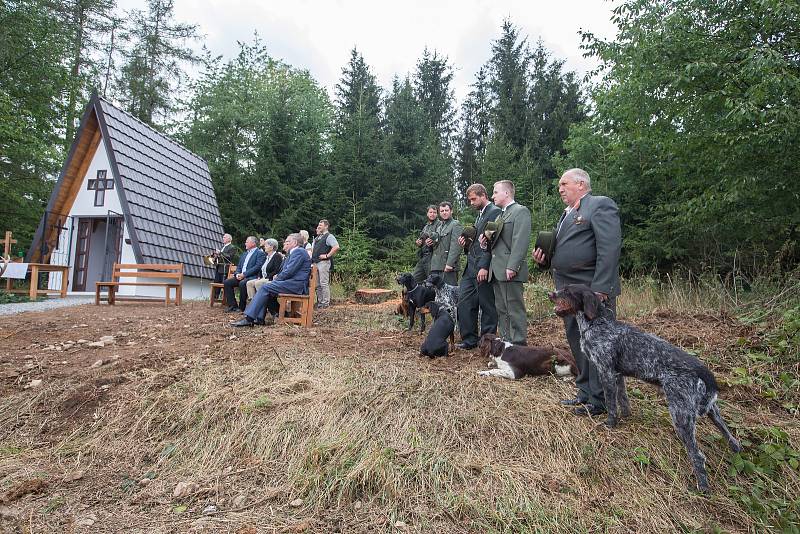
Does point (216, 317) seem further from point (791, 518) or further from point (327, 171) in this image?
point (327, 171)

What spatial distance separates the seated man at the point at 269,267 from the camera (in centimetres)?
920

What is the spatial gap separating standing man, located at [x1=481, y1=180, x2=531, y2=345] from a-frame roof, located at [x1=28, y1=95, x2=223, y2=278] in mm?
10470

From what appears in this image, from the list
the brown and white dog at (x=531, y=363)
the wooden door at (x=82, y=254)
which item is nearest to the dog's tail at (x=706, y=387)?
the brown and white dog at (x=531, y=363)

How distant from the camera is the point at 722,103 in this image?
7.40 meters

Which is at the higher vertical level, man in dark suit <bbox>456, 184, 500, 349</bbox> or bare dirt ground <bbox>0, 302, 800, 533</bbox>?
man in dark suit <bbox>456, 184, 500, 349</bbox>

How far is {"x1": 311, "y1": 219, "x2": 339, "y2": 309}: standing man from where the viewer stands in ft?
34.9

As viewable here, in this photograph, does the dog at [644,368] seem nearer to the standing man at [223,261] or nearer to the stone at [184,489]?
the stone at [184,489]

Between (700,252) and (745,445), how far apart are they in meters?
9.89

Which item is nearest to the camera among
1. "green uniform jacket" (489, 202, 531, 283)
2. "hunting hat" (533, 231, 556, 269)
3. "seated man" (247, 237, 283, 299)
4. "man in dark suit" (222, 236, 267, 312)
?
"hunting hat" (533, 231, 556, 269)

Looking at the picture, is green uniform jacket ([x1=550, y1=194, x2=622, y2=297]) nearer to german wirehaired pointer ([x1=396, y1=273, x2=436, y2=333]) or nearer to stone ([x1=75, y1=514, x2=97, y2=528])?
german wirehaired pointer ([x1=396, y1=273, x2=436, y2=333])

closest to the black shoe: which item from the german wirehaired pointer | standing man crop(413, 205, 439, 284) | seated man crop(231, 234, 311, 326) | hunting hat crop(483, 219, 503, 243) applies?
hunting hat crop(483, 219, 503, 243)

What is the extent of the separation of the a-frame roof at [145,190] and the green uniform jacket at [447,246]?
873 cm

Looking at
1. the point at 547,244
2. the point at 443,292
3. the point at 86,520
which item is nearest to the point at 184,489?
the point at 86,520

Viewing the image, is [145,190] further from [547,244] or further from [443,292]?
[547,244]
